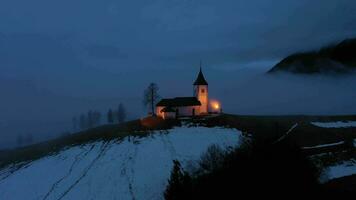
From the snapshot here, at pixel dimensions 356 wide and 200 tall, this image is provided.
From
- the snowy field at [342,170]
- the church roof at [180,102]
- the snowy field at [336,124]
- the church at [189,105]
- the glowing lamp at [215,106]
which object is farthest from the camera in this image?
the glowing lamp at [215,106]

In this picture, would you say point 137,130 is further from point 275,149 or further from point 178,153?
point 275,149

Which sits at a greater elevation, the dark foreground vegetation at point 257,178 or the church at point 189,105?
the church at point 189,105

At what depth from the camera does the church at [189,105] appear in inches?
3538

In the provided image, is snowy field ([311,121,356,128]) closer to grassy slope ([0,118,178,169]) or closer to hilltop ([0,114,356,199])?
hilltop ([0,114,356,199])

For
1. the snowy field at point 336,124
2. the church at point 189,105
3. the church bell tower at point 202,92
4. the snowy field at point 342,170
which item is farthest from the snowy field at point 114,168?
the snowy field at point 336,124

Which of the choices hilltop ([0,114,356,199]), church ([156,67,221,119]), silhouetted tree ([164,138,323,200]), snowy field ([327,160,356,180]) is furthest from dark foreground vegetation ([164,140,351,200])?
church ([156,67,221,119])

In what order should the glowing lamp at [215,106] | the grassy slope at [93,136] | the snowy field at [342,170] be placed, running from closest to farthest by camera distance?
the snowy field at [342,170] < the grassy slope at [93,136] < the glowing lamp at [215,106]

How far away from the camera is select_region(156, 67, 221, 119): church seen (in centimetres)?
8988

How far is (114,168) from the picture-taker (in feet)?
219

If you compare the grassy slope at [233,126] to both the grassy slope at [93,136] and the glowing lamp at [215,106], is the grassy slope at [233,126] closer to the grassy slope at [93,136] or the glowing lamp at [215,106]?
the grassy slope at [93,136]

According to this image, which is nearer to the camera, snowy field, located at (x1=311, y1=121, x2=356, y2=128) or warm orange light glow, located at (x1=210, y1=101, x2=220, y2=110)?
snowy field, located at (x1=311, y1=121, x2=356, y2=128)

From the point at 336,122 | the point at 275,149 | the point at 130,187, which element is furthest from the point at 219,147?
the point at 336,122

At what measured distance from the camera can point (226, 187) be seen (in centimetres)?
4744

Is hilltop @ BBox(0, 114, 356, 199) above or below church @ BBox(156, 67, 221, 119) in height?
below
